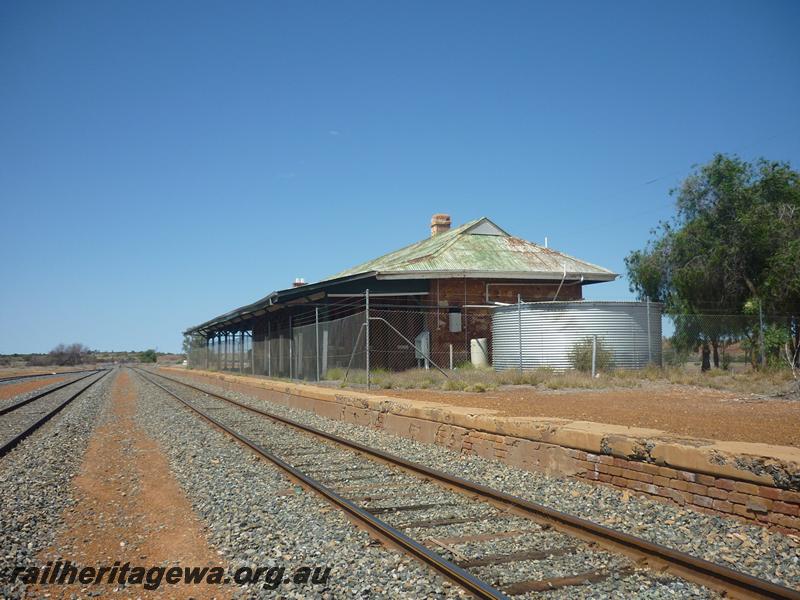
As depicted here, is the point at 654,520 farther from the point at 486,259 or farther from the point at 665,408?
the point at 486,259

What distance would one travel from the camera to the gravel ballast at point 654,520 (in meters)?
4.52

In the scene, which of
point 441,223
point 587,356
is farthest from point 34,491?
point 441,223

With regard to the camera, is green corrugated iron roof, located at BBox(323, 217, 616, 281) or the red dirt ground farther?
green corrugated iron roof, located at BBox(323, 217, 616, 281)

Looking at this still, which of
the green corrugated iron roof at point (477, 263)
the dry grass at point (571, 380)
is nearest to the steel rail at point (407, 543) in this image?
the dry grass at point (571, 380)

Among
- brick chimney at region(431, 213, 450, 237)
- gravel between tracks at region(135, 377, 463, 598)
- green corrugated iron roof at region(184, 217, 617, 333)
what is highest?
brick chimney at region(431, 213, 450, 237)

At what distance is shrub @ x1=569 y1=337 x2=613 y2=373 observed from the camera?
67.9 ft

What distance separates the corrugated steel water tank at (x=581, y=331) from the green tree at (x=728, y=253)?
6.46 ft

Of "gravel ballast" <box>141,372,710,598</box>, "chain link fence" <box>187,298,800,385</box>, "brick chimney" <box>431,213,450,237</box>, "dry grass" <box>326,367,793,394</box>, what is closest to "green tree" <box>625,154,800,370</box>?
"chain link fence" <box>187,298,800,385</box>

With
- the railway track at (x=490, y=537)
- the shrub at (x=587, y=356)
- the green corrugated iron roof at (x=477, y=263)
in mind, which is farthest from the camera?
the green corrugated iron roof at (x=477, y=263)

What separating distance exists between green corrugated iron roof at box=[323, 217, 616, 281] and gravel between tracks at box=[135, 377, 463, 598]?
17.4 metres

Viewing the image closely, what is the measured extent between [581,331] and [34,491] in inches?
664

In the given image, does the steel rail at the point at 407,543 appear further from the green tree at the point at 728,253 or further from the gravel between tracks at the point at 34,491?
the green tree at the point at 728,253

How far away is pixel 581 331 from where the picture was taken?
2106 centimetres

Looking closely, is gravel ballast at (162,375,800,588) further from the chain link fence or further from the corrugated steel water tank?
the corrugated steel water tank
